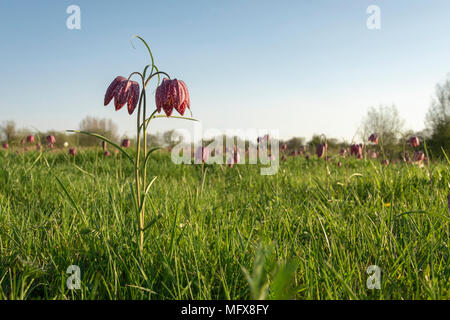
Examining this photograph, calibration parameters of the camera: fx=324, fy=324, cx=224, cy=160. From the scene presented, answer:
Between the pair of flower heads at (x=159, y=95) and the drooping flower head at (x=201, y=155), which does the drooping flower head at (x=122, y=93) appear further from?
the drooping flower head at (x=201, y=155)

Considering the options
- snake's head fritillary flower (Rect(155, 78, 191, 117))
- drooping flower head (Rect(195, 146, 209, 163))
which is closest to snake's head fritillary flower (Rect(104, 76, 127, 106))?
snake's head fritillary flower (Rect(155, 78, 191, 117))

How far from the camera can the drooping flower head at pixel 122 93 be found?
4.14ft

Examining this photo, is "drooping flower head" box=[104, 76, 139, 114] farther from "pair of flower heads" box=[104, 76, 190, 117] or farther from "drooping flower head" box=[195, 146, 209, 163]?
"drooping flower head" box=[195, 146, 209, 163]

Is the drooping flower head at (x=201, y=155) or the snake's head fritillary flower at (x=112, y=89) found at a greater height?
the snake's head fritillary flower at (x=112, y=89)

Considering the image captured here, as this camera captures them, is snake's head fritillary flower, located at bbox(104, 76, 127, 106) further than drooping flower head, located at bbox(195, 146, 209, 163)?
No

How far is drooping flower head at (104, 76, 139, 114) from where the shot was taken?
1.26 meters

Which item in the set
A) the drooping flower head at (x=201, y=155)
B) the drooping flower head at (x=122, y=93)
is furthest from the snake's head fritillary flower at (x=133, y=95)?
the drooping flower head at (x=201, y=155)

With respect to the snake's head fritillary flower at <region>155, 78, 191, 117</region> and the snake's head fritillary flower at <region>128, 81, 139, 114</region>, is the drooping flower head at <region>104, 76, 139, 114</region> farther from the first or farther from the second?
the snake's head fritillary flower at <region>155, 78, 191, 117</region>

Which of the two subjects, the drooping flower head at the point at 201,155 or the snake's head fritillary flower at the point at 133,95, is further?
the drooping flower head at the point at 201,155

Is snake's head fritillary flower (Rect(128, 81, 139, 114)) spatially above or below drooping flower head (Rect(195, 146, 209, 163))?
above
